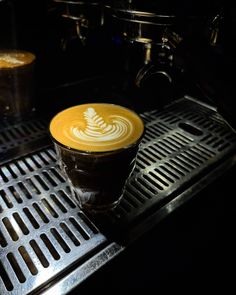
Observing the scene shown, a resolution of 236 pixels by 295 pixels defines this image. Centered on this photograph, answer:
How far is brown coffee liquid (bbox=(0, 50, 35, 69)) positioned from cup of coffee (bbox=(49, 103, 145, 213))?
0.30 m

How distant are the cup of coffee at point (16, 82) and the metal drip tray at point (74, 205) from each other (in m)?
0.10

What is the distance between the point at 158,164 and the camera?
1.04 m

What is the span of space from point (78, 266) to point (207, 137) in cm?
79

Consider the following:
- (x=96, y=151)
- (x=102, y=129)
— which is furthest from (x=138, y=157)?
(x=96, y=151)

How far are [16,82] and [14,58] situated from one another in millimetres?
95

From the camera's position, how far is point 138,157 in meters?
1.07

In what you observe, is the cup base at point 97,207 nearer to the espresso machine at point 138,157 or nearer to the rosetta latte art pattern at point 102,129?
the espresso machine at point 138,157

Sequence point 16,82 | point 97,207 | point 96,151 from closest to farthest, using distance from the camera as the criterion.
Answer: point 96,151 → point 97,207 → point 16,82

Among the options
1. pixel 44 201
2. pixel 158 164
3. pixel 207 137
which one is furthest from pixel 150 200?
pixel 207 137

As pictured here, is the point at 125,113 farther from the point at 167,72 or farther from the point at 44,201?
the point at 44,201

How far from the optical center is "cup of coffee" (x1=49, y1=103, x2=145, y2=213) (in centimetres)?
74

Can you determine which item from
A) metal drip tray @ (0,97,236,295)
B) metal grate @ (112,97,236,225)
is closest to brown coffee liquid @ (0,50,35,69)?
metal drip tray @ (0,97,236,295)

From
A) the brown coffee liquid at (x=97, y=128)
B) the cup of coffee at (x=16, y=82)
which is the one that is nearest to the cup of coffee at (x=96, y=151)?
the brown coffee liquid at (x=97, y=128)

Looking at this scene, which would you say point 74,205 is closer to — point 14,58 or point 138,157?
point 138,157
